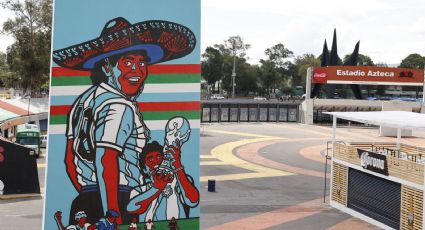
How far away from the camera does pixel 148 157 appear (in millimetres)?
6805

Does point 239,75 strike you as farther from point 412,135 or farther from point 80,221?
point 80,221

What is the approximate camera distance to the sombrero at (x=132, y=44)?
646 centimetres

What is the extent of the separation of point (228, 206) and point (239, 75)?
102886 mm

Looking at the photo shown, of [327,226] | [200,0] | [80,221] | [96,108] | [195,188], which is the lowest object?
[327,226]

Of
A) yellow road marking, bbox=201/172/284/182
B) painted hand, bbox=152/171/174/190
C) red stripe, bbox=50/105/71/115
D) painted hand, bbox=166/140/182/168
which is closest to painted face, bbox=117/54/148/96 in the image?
red stripe, bbox=50/105/71/115

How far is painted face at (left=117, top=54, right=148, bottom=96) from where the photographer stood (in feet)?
21.8

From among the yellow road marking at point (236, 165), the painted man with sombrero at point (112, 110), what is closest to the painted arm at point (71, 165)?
the painted man with sombrero at point (112, 110)

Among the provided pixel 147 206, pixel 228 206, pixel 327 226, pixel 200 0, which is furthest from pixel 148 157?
pixel 228 206

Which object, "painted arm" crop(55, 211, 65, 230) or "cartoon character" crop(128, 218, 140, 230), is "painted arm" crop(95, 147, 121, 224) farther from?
"painted arm" crop(55, 211, 65, 230)

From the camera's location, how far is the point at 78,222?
6.58 m

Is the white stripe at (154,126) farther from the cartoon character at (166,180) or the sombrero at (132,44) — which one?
the sombrero at (132,44)

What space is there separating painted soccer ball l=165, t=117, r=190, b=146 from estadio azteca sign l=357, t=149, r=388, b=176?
42.7ft

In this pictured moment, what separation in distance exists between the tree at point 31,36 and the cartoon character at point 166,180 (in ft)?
168

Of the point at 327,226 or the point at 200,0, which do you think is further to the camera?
the point at 327,226
